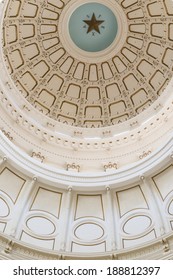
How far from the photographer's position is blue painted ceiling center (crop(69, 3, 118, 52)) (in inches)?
893

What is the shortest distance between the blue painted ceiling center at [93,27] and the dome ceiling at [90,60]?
0.18 feet

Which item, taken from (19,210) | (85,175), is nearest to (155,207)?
(85,175)

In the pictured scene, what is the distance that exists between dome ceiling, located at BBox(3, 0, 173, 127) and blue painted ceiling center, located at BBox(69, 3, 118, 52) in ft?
0.18

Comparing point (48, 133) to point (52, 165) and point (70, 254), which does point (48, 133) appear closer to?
point (52, 165)

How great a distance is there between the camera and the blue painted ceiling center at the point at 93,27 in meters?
22.7

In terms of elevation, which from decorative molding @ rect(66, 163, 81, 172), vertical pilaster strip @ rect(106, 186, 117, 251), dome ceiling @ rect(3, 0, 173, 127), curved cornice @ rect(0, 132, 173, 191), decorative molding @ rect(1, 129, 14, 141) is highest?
dome ceiling @ rect(3, 0, 173, 127)

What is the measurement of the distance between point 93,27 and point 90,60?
1.78 metres

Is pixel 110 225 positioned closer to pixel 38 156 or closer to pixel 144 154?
pixel 144 154

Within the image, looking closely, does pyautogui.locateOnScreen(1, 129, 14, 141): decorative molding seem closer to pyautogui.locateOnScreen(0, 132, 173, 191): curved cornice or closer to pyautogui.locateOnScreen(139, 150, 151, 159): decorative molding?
Answer: pyautogui.locateOnScreen(0, 132, 173, 191): curved cornice

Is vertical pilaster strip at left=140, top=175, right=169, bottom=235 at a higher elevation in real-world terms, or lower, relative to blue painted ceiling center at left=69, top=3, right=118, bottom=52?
lower

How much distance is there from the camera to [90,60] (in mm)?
23531

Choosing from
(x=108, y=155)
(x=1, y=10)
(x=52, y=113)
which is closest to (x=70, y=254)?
(x=108, y=155)

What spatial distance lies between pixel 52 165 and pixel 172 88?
683 centimetres

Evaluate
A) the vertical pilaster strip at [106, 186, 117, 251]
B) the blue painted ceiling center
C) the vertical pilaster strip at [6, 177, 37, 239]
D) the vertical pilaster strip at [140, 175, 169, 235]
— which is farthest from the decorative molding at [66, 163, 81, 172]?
the blue painted ceiling center
